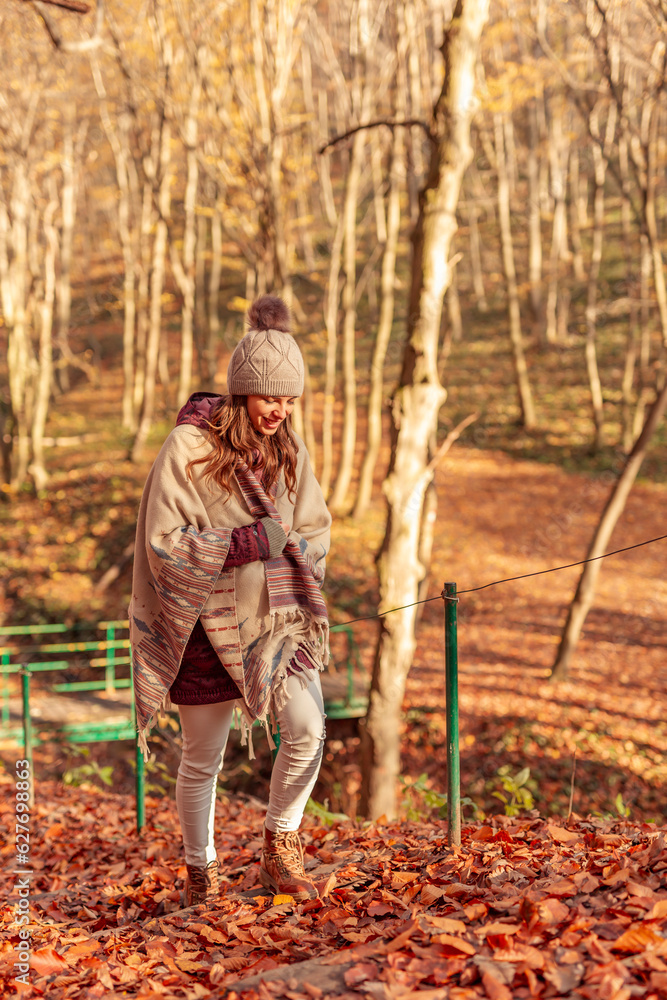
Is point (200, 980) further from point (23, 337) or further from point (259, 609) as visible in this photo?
point (23, 337)

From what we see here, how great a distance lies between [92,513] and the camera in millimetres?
14680

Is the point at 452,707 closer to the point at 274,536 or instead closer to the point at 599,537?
the point at 274,536

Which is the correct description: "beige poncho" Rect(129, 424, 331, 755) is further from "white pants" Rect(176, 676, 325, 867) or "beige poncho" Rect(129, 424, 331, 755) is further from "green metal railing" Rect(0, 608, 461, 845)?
"green metal railing" Rect(0, 608, 461, 845)

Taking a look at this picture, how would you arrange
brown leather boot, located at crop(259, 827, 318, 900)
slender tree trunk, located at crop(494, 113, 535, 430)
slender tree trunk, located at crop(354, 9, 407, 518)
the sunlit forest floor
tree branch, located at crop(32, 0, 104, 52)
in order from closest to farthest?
brown leather boot, located at crop(259, 827, 318, 900) < tree branch, located at crop(32, 0, 104, 52) < the sunlit forest floor < slender tree trunk, located at crop(354, 9, 407, 518) < slender tree trunk, located at crop(494, 113, 535, 430)

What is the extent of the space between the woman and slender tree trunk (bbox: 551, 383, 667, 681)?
22.2 feet

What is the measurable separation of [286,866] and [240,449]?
1594 mm

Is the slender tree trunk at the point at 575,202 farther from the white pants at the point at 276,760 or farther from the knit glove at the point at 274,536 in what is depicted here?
the white pants at the point at 276,760

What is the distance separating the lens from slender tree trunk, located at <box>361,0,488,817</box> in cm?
538

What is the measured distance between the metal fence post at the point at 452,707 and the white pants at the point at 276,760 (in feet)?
1.72

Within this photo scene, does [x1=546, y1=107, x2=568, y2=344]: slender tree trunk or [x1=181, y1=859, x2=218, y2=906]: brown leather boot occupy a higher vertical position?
[x1=546, y1=107, x2=568, y2=344]: slender tree trunk

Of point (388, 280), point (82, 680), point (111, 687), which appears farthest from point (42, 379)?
point (111, 687)


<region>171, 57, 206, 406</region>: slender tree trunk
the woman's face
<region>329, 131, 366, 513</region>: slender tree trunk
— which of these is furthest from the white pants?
<region>329, 131, 366, 513</region>: slender tree trunk

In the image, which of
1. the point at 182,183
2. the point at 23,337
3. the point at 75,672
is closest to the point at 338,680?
the point at 75,672

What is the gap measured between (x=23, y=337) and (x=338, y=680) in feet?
35.4
